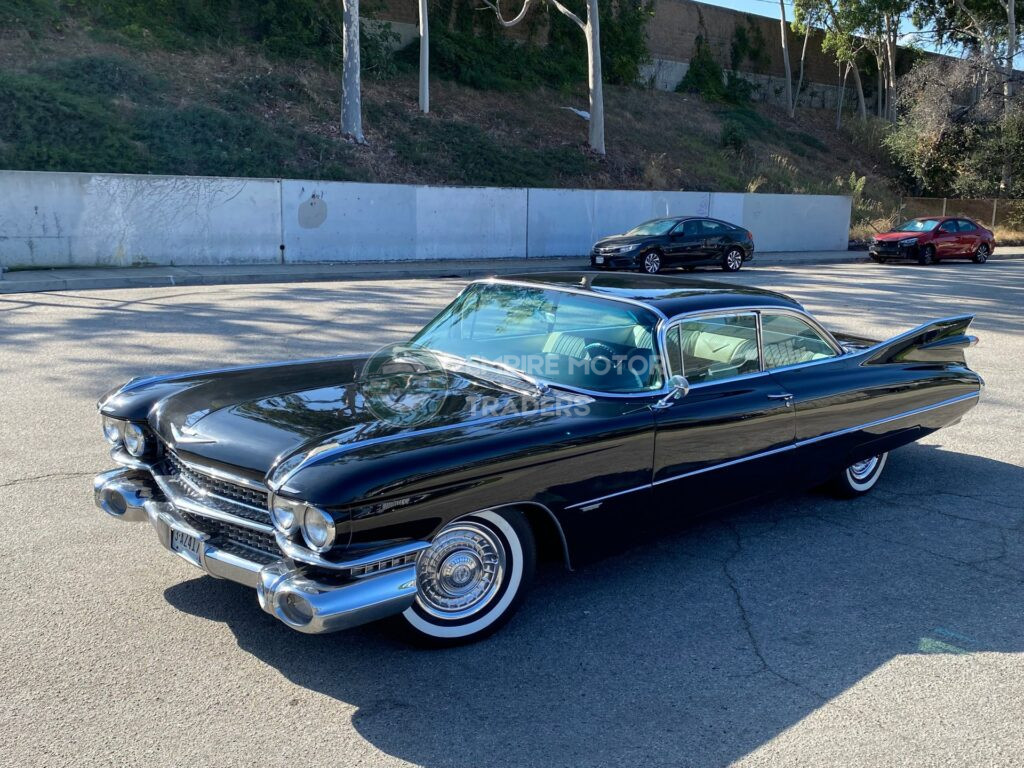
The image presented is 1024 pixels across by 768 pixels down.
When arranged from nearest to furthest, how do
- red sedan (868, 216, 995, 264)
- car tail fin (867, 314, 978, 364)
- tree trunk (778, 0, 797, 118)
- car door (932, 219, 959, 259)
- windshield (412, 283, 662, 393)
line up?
windshield (412, 283, 662, 393), car tail fin (867, 314, 978, 364), red sedan (868, 216, 995, 264), car door (932, 219, 959, 259), tree trunk (778, 0, 797, 118)

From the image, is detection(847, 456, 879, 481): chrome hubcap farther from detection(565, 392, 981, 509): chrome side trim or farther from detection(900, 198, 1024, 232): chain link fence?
detection(900, 198, 1024, 232): chain link fence

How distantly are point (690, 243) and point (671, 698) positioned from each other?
18.7 meters

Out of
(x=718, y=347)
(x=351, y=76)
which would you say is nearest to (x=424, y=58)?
(x=351, y=76)

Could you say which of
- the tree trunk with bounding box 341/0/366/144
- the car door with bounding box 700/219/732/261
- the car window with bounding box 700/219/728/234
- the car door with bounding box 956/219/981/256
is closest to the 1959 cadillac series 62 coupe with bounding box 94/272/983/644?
the car door with bounding box 700/219/732/261

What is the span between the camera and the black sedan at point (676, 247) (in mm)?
20453

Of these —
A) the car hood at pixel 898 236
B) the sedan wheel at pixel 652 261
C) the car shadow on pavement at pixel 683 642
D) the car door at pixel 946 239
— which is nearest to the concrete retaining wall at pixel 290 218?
the sedan wheel at pixel 652 261

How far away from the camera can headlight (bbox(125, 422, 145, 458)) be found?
13.5 ft

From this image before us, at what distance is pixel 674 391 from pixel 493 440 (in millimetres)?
1102

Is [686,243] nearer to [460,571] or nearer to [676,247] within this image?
[676,247]

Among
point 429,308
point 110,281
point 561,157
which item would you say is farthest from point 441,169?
point 429,308

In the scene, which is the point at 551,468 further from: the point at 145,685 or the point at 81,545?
the point at 81,545

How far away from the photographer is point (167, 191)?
18.5 m

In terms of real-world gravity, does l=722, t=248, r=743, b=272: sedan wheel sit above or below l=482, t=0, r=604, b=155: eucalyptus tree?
below

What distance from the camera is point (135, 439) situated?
13.6ft
